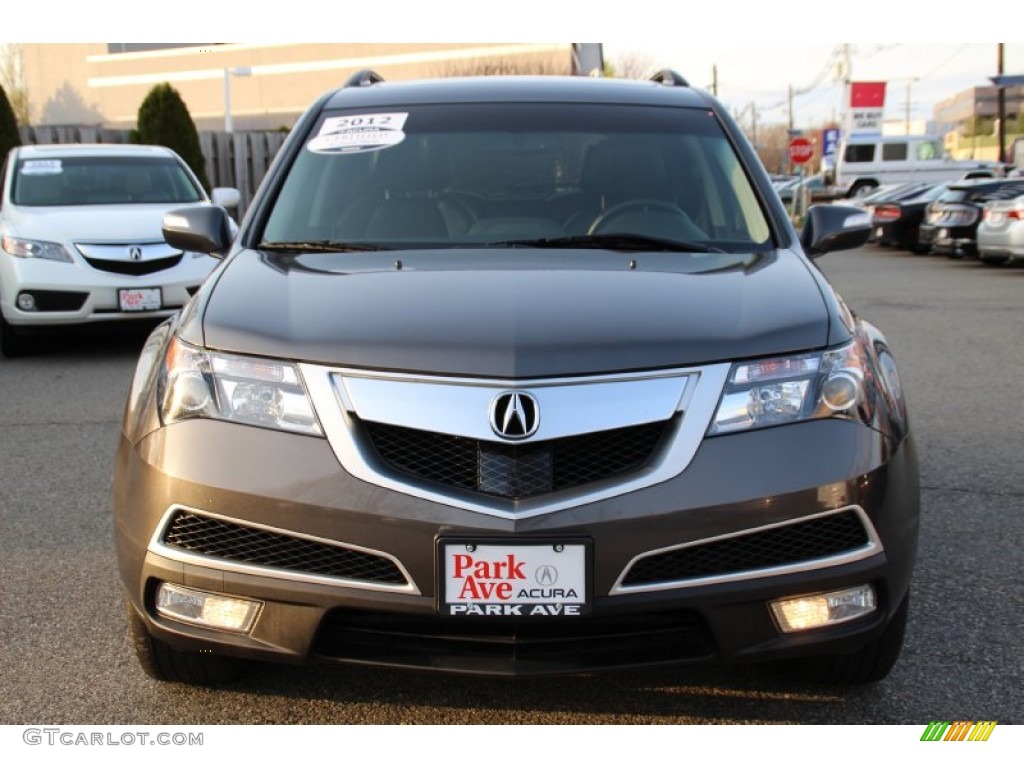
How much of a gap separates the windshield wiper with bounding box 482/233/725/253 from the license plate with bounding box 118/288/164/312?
583 centimetres

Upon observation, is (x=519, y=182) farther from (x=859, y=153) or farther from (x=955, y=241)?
(x=859, y=153)

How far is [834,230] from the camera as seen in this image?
375 cm

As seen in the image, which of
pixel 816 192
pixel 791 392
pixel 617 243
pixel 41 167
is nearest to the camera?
pixel 791 392

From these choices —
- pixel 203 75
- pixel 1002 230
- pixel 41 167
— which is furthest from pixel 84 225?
pixel 203 75

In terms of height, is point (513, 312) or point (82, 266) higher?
point (513, 312)

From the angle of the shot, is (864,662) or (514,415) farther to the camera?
(864,662)

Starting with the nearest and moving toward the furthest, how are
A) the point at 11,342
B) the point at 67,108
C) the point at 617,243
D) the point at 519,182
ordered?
the point at 617,243 < the point at 519,182 < the point at 11,342 < the point at 67,108

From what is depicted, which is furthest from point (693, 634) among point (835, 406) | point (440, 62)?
point (440, 62)

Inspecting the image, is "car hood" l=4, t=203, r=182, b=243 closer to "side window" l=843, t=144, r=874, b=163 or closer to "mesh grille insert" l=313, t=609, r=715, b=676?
"mesh grille insert" l=313, t=609, r=715, b=676

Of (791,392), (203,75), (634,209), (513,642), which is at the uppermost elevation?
(203,75)

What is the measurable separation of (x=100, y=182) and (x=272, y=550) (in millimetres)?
8161

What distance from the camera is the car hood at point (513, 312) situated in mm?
2531

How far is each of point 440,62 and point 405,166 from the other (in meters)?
56.7

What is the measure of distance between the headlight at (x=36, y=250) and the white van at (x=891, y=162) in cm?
3141
